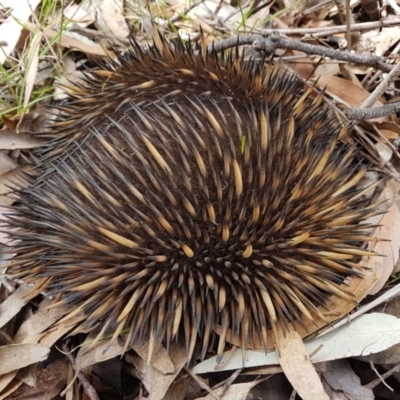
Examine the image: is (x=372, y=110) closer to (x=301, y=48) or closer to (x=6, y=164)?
(x=301, y=48)

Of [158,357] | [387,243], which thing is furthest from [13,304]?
[387,243]

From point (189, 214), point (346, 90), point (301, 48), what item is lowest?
point (189, 214)

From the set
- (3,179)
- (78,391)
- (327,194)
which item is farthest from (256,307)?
(3,179)

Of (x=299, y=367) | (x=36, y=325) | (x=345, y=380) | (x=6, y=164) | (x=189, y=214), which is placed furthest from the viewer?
(x=6, y=164)

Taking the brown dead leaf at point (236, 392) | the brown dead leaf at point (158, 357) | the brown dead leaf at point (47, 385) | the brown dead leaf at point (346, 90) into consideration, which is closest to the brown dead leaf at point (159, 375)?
the brown dead leaf at point (158, 357)

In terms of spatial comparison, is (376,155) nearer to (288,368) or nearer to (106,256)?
(288,368)

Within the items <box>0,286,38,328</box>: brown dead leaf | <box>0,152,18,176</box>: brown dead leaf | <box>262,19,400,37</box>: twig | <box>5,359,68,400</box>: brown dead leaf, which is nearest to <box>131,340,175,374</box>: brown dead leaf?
<box>5,359,68,400</box>: brown dead leaf

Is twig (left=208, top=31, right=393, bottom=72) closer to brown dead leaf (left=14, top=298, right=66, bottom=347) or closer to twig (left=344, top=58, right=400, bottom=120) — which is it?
twig (left=344, top=58, right=400, bottom=120)
